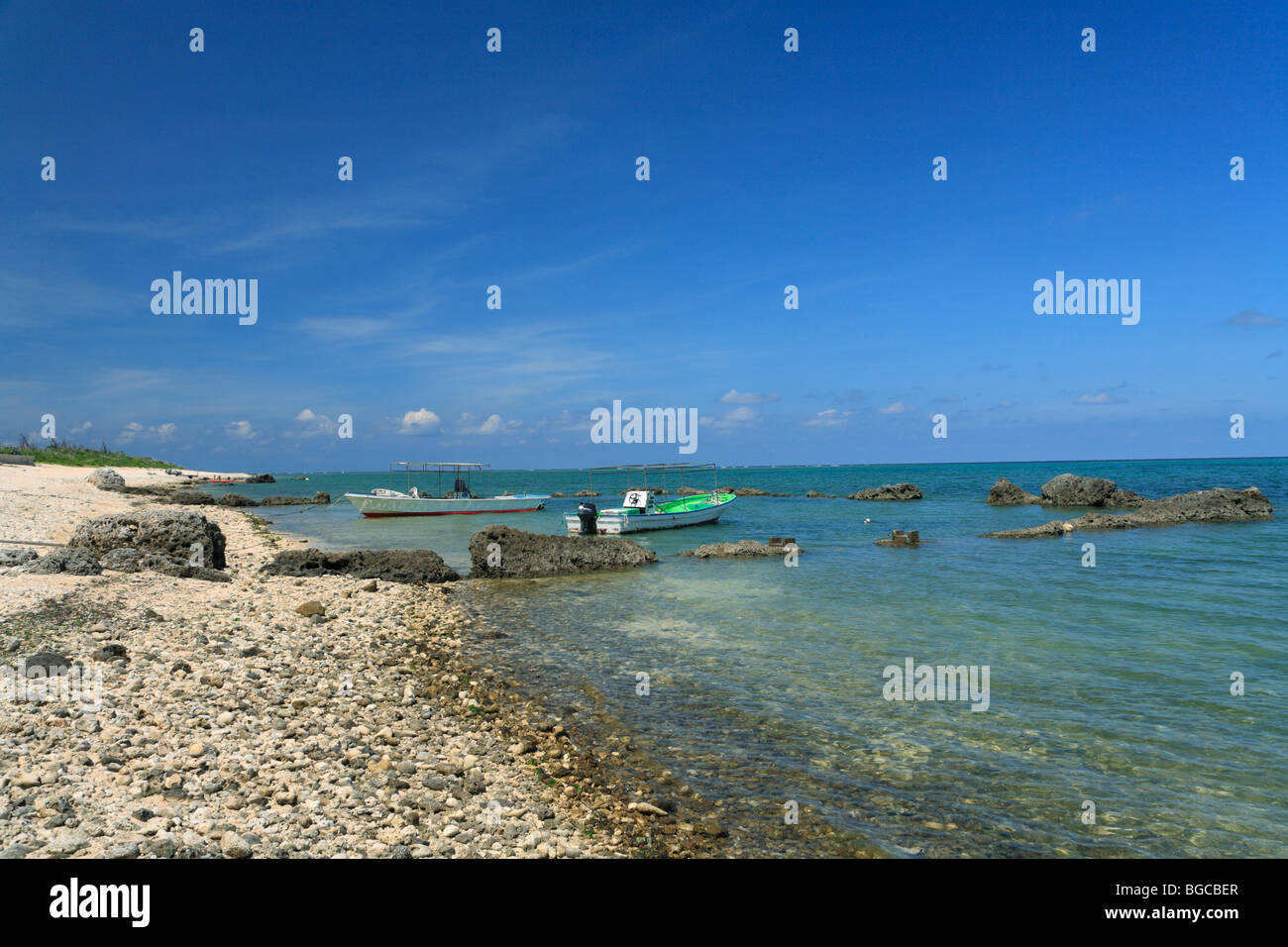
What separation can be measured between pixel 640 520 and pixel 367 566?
837 inches

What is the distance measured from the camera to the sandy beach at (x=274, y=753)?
5.56 m

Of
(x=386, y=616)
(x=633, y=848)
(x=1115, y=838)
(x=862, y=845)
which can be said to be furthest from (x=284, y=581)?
(x=1115, y=838)

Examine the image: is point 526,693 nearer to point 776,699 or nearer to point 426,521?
point 776,699

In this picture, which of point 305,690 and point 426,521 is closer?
point 305,690

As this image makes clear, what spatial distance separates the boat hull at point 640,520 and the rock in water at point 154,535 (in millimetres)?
19547

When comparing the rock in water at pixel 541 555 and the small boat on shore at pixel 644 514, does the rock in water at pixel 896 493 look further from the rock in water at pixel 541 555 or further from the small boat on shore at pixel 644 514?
the rock in water at pixel 541 555

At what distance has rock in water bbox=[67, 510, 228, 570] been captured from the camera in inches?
660

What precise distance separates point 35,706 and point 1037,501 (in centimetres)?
6654

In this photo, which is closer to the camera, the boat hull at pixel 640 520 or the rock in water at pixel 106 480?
the boat hull at pixel 640 520

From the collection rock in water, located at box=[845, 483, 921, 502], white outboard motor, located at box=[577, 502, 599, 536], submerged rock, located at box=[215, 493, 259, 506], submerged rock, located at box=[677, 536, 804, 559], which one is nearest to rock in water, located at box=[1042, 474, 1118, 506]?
rock in water, located at box=[845, 483, 921, 502]

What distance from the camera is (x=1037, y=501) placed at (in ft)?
194

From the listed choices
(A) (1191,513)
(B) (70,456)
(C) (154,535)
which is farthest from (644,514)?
(B) (70,456)

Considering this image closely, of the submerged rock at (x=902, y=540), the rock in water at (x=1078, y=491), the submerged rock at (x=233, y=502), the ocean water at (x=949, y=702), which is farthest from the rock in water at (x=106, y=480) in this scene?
the rock in water at (x=1078, y=491)
